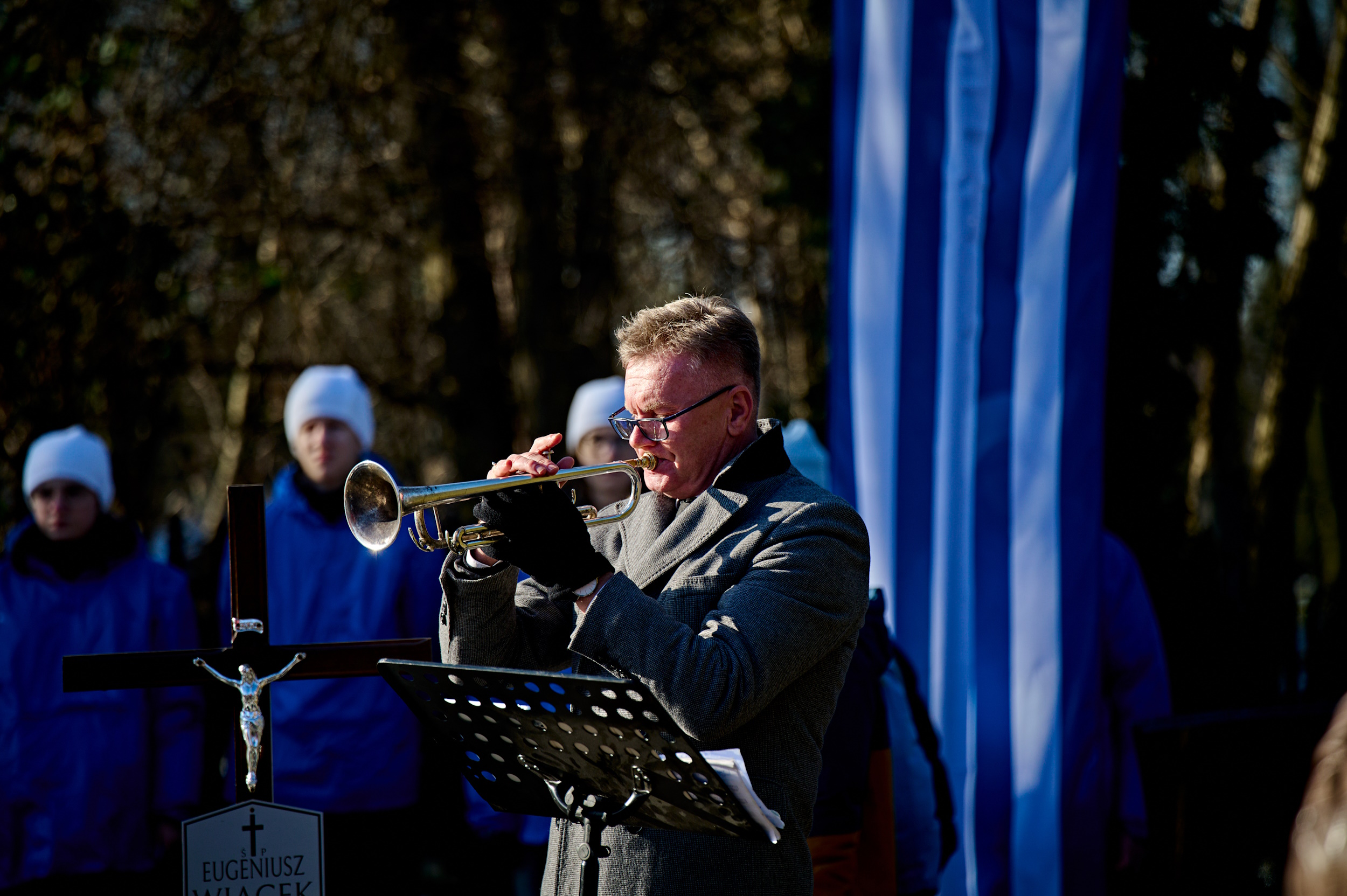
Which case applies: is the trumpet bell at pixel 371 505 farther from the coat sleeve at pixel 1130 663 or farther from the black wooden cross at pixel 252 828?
the coat sleeve at pixel 1130 663

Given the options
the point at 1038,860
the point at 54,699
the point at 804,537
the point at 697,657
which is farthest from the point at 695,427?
the point at 54,699

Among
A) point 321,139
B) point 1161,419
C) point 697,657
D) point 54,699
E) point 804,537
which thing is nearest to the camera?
point 697,657

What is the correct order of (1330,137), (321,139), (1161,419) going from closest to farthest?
(1161,419) → (1330,137) → (321,139)

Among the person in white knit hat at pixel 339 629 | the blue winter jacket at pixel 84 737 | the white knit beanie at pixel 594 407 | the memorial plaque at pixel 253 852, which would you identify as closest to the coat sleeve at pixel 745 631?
the memorial plaque at pixel 253 852

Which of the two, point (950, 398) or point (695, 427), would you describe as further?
point (950, 398)

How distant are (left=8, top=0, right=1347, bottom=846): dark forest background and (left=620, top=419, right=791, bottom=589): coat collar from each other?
3.33m

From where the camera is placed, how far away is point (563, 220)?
25.8ft

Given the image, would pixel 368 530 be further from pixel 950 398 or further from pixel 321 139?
pixel 321 139

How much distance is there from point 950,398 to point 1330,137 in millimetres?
4277

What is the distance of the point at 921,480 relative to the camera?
4387mm

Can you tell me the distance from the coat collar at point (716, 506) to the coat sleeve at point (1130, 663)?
2.16 metres

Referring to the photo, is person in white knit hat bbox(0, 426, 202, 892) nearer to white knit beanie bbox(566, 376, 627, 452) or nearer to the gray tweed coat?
white knit beanie bbox(566, 376, 627, 452)

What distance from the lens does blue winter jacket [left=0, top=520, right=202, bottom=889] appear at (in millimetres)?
3918

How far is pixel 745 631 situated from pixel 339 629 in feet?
7.85
